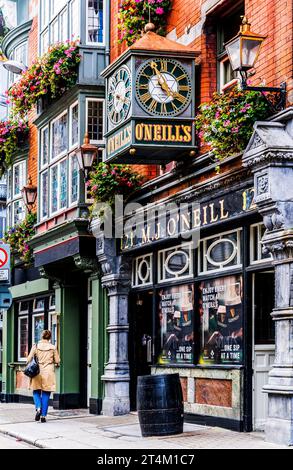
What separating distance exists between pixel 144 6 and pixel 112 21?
2.50m

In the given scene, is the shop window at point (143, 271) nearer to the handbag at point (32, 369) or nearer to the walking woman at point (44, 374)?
the walking woman at point (44, 374)

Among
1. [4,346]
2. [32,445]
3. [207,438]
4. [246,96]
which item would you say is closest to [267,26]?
[246,96]

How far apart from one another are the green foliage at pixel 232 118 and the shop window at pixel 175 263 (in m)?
2.82

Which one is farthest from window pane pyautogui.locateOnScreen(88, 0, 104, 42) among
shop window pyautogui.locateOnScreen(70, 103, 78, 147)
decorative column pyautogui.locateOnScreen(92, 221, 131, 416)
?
decorative column pyautogui.locateOnScreen(92, 221, 131, 416)

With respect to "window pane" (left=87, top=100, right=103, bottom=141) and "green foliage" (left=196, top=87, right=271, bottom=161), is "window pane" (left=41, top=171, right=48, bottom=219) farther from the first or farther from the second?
"green foliage" (left=196, top=87, right=271, bottom=161)

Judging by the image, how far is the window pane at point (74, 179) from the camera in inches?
779

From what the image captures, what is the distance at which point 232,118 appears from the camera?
13.1m

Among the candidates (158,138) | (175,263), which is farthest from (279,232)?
(175,263)

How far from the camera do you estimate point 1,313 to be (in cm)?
2855

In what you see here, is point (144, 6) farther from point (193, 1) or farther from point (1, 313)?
point (1, 313)

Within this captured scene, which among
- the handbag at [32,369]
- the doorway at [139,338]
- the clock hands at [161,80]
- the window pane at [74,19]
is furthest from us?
the window pane at [74,19]

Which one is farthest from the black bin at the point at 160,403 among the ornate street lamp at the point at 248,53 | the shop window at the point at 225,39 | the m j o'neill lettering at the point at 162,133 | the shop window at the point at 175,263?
the shop window at the point at 225,39

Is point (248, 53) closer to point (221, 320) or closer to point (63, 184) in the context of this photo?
point (221, 320)

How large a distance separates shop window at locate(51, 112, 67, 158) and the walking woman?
5.12 m
